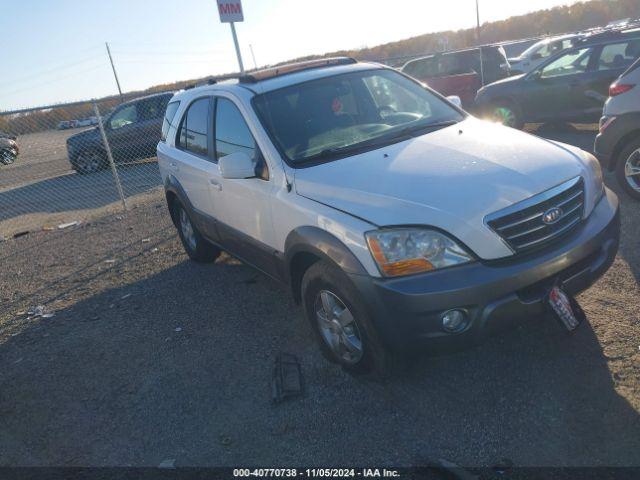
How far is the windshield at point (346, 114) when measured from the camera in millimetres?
3842

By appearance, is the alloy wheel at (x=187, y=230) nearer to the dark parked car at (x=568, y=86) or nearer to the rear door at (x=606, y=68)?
the dark parked car at (x=568, y=86)

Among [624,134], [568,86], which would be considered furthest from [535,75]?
[624,134]

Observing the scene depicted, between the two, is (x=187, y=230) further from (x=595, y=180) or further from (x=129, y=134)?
(x=129, y=134)

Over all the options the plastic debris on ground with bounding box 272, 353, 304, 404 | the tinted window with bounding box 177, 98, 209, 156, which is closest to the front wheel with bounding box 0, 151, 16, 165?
the tinted window with bounding box 177, 98, 209, 156

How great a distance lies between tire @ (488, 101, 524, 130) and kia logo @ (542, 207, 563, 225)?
8.14 meters

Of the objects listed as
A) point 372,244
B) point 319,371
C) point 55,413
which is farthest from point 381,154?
point 55,413

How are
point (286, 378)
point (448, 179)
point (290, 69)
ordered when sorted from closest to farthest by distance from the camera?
1. point (448, 179)
2. point (286, 378)
3. point (290, 69)

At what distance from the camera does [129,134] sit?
14234 millimetres

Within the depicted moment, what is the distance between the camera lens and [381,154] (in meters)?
3.62

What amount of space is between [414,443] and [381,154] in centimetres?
178

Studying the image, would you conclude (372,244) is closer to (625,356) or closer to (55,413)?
(625,356)

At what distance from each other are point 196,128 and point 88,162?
10.8 m

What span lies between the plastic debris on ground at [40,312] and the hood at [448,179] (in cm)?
351

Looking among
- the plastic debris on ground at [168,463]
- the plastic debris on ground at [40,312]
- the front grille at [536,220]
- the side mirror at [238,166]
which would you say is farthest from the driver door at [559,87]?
the plastic debris on ground at [168,463]
